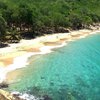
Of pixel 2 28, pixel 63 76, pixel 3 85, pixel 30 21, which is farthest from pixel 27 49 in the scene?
pixel 3 85

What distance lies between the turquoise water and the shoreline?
244 cm

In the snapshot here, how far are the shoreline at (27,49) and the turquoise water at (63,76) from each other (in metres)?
2.44

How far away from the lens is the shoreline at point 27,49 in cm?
6378

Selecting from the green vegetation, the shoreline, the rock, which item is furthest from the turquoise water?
the green vegetation

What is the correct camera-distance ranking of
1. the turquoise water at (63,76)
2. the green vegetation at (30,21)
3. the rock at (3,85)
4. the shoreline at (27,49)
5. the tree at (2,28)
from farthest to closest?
the green vegetation at (30,21), the tree at (2,28), the shoreline at (27,49), the rock at (3,85), the turquoise water at (63,76)

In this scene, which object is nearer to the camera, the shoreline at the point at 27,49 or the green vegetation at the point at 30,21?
the shoreline at the point at 27,49

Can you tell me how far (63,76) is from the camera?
58750 mm

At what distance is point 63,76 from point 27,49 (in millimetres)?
22736

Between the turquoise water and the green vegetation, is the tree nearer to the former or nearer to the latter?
the green vegetation

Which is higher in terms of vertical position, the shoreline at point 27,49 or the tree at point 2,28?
the tree at point 2,28

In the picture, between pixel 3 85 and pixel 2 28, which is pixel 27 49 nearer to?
pixel 2 28

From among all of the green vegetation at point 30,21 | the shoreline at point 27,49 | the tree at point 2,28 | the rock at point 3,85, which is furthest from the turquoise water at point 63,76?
the green vegetation at point 30,21

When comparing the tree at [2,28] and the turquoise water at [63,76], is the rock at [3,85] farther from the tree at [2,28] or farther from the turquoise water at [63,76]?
the tree at [2,28]

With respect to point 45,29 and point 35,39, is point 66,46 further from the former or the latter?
point 45,29
